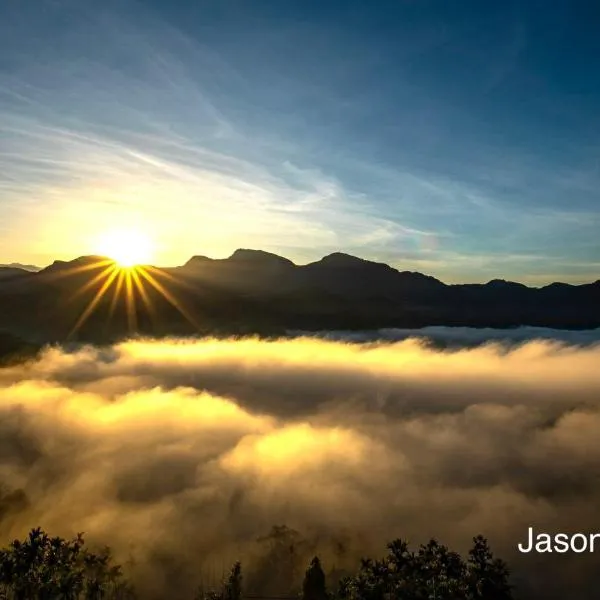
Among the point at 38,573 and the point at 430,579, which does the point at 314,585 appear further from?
the point at 38,573

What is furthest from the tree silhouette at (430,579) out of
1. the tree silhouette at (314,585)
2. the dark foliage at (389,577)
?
the tree silhouette at (314,585)

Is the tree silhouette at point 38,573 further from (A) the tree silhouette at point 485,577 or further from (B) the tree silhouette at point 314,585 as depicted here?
(A) the tree silhouette at point 485,577

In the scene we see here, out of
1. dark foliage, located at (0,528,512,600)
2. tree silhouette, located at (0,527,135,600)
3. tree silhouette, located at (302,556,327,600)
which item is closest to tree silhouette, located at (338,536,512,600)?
dark foliage, located at (0,528,512,600)

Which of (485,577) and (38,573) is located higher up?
(485,577)

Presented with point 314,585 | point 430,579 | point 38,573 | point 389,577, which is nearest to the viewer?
point 430,579

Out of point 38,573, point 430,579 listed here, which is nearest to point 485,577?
point 430,579

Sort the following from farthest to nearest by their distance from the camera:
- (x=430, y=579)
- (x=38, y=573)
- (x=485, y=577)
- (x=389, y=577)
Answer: (x=38, y=573), (x=389, y=577), (x=485, y=577), (x=430, y=579)

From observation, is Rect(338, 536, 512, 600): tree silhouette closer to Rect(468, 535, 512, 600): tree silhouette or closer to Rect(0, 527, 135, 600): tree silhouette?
Rect(468, 535, 512, 600): tree silhouette

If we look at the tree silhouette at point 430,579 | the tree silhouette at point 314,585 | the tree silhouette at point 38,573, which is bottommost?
the tree silhouette at point 314,585

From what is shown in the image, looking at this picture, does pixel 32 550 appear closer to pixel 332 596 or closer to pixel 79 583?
pixel 79 583

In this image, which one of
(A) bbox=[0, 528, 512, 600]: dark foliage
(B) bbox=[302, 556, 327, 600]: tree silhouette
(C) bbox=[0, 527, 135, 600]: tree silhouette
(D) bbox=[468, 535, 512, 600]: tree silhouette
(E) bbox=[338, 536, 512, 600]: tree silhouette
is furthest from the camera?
(B) bbox=[302, 556, 327, 600]: tree silhouette

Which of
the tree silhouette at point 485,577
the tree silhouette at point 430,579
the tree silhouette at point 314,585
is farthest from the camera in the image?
the tree silhouette at point 314,585

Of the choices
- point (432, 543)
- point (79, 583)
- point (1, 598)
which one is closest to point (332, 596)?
point (432, 543)

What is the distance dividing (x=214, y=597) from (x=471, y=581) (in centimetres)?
9659
